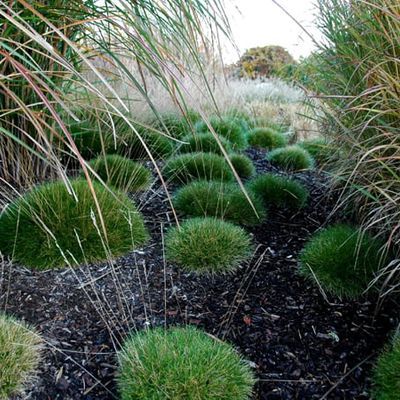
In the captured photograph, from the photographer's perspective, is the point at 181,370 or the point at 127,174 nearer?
the point at 181,370

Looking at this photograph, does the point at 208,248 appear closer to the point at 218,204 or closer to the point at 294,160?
the point at 218,204

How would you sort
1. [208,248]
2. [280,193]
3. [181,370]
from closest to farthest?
[181,370], [208,248], [280,193]

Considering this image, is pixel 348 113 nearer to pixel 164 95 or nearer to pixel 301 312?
pixel 301 312

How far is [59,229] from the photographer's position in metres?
2.08

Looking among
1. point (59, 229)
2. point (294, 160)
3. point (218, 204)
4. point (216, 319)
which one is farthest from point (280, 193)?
point (59, 229)

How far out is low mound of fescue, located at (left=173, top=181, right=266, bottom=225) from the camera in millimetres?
2588

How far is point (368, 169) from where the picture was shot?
6.95ft

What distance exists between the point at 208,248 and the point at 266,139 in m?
3.08

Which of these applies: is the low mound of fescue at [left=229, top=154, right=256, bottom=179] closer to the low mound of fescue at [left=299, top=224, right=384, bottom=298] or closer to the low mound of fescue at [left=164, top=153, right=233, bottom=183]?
the low mound of fescue at [left=164, top=153, right=233, bottom=183]

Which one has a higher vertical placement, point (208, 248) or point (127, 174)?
point (127, 174)

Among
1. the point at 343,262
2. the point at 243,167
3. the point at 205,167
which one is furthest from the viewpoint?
the point at 243,167

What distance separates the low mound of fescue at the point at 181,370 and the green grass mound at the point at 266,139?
362 centimetres

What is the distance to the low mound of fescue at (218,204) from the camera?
Answer: 102 inches

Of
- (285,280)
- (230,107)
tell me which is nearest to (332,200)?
(285,280)
